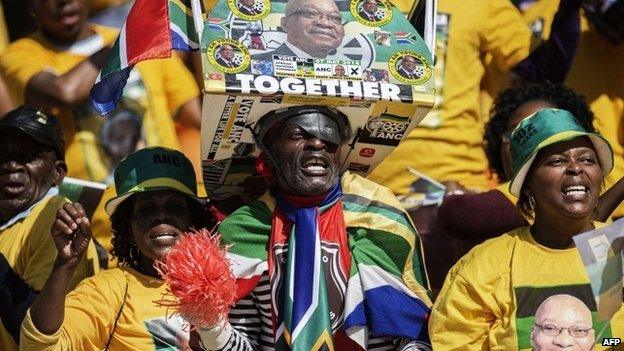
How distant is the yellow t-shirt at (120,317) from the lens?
5656 mm

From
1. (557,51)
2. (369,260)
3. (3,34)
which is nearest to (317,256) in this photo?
(369,260)

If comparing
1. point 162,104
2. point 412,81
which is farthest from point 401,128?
point 162,104

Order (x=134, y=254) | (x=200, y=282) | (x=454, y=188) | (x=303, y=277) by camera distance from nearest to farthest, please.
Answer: (x=200, y=282) < (x=303, y=277) < (x=134, y=254) < (x=454, y=188)

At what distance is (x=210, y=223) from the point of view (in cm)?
609

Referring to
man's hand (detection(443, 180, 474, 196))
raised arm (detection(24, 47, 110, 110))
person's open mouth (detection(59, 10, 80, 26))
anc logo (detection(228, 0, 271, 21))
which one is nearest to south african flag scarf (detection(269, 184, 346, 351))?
anc logo (detection(228, 0, 271, 21))

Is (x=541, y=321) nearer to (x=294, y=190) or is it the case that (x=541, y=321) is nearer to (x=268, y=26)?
(x=294, y=190)

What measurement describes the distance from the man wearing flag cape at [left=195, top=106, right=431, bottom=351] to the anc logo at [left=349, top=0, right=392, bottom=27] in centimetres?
36

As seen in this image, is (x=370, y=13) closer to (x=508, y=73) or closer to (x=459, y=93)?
(x=459, y=93)

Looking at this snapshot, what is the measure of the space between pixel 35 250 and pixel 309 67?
1406 millimetres

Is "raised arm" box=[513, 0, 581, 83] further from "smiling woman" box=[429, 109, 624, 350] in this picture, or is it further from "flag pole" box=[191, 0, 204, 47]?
"flag pole" box=[191, 0, 204, 47]

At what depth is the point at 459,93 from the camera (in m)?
7.27

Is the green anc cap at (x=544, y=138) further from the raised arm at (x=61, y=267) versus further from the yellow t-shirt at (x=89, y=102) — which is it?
the yellow t-shirt at (x=89, y=102)

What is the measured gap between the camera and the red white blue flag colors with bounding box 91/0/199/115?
570 cm

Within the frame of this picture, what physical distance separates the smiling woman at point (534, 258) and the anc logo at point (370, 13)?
25.7 inches
